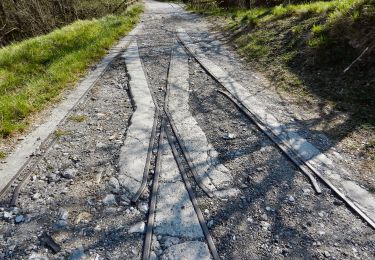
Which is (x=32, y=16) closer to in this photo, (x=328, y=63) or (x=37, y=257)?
(x=328, y=63)

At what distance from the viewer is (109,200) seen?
149 inches

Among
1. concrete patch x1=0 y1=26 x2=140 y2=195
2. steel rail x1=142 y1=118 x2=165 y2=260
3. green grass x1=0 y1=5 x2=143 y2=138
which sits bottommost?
steel rail x1=142 y1=118 x2=165 y2=260

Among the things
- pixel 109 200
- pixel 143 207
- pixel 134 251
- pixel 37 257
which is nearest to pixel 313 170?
pixel 143 207

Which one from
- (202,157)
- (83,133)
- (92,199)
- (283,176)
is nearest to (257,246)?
(283,176)

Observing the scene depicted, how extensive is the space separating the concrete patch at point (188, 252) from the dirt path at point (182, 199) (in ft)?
0.03

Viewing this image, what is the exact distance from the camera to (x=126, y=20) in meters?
14.5

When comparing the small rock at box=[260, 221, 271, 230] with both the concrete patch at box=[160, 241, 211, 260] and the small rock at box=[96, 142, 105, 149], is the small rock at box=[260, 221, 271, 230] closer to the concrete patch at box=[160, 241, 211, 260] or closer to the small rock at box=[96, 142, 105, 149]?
the concrete patch at box=[160, 241, 211, 260]

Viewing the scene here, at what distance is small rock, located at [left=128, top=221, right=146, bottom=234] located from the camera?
3354 millimetres

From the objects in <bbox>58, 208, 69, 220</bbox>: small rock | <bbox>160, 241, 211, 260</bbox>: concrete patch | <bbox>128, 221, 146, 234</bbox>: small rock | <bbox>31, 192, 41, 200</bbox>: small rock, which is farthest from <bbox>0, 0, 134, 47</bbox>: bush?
<bbox>160, 241, 211, 260</bbox>: concrete patch

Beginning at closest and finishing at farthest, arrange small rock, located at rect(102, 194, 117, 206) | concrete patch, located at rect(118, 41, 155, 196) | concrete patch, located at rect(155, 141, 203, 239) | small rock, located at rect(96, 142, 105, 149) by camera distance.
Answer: concrete patch, located at rect(155, 141, 203, 239), small rock, located at rect(102, 194, 117, 206), concrete patch, located at rect(118, 41, 155, 196), small rock, located at rect(96, 142, 105, 149)

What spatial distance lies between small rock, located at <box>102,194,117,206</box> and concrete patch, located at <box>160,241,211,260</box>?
0.97 meters

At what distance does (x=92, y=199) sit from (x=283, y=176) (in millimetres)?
2417

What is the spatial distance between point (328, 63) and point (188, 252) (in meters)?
5.45

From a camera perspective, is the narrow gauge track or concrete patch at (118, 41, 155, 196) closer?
the narrow gauge track
